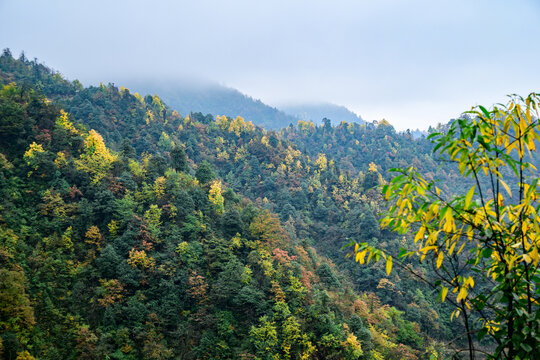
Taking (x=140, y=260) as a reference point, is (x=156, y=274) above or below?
below

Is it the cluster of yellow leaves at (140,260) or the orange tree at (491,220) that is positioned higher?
the orange tree at (491,220)

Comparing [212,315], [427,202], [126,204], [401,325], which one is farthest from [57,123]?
[401,325]

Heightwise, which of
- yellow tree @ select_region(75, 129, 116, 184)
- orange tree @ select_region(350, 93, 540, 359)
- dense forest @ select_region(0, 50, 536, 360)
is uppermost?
yellow tree @ select_region(75, 129, 116, 184)

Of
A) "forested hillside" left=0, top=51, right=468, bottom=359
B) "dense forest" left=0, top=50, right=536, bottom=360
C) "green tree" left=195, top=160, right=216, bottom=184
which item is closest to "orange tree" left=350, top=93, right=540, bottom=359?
"dense forest" left=0, top=50, right=536, bottom=360

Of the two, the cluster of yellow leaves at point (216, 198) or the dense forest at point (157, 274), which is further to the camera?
the cluster of yellow leaves at point (216, 198)

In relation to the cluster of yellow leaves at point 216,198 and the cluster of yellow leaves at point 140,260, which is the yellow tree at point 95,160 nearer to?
the cluster of yellow leaves at point 140,260

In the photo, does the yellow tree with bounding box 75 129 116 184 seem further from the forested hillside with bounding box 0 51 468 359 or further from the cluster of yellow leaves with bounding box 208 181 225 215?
the cluster of yellow leaves with bounding box 208 181 225 215

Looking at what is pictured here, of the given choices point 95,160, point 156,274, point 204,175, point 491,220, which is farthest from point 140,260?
point 491,220

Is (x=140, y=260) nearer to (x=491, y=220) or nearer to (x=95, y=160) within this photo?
(x=95, y=160)

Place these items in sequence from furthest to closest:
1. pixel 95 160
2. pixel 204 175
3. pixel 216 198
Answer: pixel 204 175
pixel 216 198
pixel 95 160

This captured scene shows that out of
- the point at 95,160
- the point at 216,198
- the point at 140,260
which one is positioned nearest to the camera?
the point at 140,260

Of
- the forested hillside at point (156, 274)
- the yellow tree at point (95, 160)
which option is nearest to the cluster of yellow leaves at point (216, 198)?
the forested hillside at point (156, 274)

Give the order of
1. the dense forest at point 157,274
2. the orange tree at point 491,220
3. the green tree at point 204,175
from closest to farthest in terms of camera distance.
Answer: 1. the orange tree at point 491,220
2. the dense forest at point 157,274
3. the green tree at point 204,175

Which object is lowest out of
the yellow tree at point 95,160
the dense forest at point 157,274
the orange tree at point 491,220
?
the dense forest at point 157,274
